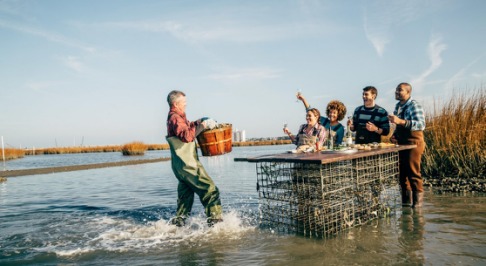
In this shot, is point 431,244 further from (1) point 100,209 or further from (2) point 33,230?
(1) point 100,209

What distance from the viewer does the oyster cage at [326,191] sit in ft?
14.9

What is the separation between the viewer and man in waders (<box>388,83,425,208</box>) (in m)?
5.71

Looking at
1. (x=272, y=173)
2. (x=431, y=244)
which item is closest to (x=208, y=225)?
(x=272, y=173)

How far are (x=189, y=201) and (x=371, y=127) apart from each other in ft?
10.5

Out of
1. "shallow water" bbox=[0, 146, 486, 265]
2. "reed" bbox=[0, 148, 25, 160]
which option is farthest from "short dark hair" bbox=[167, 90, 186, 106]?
"reed" bbox=[0, 148, 25, 160]

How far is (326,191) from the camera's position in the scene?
4.61 metres

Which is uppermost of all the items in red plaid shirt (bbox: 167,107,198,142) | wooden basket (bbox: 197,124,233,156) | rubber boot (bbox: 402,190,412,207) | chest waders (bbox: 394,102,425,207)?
red plaid shirt (bbox: 167,107,198,142)

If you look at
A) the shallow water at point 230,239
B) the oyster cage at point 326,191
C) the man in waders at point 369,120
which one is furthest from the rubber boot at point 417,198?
the man in waders at point 369,120

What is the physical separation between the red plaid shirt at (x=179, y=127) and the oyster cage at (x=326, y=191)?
3.55ft

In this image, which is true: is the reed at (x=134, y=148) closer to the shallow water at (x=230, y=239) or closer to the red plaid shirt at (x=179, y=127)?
the shallow water at (x=230, y=239)

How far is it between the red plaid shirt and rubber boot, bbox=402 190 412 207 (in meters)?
3.96

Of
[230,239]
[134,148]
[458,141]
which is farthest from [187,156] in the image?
[134,148]

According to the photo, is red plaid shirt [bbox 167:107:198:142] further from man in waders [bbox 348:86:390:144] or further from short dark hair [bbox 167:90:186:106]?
man in waders [bbox 348:86:390:144]

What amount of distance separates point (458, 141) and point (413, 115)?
158 inches
